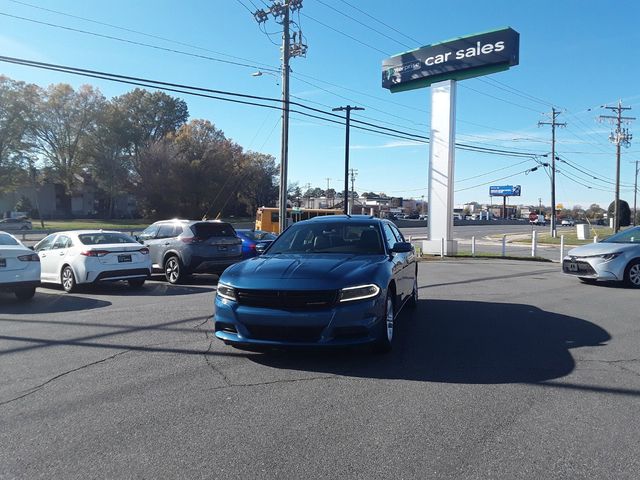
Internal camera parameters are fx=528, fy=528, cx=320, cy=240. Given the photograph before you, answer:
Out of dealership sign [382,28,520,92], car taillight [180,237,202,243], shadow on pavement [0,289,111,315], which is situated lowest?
shadow on pavement [0,289,111,315]

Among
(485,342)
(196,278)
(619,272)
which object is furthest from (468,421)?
(196,278)

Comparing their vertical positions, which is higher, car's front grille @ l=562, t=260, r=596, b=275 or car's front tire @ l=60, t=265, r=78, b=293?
car's front grille @ l=562, t=260, r=596, b=275

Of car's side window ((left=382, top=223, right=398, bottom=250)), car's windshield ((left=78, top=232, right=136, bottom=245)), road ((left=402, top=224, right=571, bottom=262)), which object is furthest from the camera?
road ((left=402, top=224, right=571, bottom=262))

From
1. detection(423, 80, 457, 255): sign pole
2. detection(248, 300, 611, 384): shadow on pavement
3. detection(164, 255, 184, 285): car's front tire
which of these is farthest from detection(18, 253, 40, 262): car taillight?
detection(423, 80, 457, 255): sign pole

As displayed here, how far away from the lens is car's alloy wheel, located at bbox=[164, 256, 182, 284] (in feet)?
43.2

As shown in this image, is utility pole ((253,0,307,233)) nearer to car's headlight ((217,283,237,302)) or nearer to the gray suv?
the gray suv

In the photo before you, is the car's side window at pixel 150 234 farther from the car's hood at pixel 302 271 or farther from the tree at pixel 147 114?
the tree at pixel 147 114

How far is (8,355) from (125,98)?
7917cm

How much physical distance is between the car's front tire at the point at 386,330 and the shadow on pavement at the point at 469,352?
0.13 metres

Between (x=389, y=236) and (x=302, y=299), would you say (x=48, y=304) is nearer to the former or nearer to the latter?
(x=389, y=236)

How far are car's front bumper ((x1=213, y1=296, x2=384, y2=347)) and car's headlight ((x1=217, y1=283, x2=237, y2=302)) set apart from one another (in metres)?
0.09

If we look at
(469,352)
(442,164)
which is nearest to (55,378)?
(469,352)

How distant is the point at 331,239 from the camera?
7047 mm

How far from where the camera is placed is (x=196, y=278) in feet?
47.9
